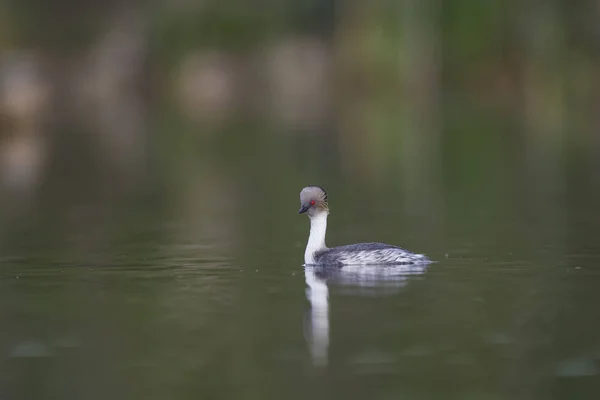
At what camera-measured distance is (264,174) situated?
27531 millimetres

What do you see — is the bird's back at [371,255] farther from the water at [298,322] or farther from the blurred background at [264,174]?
the blurred background at [264,174]

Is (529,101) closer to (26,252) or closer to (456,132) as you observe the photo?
(456,132)

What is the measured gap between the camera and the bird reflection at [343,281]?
1130cm

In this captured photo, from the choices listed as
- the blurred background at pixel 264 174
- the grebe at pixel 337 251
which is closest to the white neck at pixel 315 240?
the grebe at pixel 337 251

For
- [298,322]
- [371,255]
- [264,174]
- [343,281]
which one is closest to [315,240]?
[371,255]

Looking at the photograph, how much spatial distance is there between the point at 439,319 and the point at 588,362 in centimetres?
175

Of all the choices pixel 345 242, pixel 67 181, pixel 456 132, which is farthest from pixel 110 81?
pixel 345 242

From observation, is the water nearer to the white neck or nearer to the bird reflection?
the bird reflection

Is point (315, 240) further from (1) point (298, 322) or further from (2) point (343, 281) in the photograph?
(1) point (298, 322)

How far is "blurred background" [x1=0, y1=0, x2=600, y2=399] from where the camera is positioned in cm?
1036

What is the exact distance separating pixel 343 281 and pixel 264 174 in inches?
560

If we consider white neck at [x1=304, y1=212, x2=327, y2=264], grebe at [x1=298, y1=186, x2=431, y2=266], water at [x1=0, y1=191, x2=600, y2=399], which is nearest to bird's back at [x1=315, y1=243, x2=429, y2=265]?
grebe at [x1=298, y1=186, x2=431, y2=266]

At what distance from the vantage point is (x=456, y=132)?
3809 centimetres

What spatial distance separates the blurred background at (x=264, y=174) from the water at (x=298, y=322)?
0.13 ft
